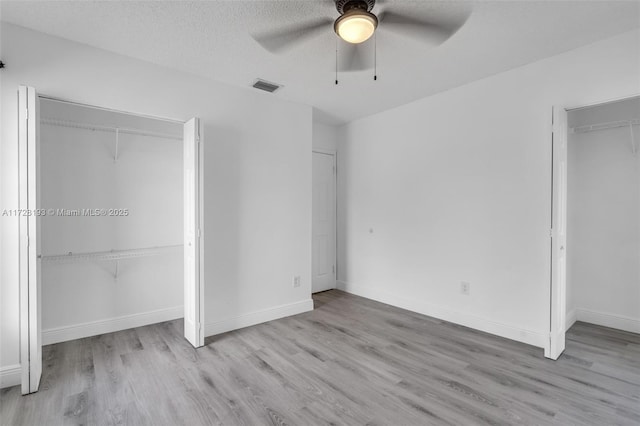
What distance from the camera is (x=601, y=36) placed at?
2559mm

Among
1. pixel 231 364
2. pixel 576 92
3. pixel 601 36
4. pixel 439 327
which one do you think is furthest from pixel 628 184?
pixel 231 364

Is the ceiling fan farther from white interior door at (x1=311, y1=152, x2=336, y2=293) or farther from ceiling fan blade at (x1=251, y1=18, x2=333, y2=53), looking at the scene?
white interior door at (x1=311, y1=152, x2=336, y2=293)

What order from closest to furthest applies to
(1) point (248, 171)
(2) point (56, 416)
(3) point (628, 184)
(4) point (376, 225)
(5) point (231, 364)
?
(2) point (56, 416)
(5) point (231, 364)
(3) point (628, 184)
(1) point (248, 171)
(4) point (376, 225)

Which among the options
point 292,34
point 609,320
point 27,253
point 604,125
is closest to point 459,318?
point 609,320

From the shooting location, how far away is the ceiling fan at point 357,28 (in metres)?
1.90

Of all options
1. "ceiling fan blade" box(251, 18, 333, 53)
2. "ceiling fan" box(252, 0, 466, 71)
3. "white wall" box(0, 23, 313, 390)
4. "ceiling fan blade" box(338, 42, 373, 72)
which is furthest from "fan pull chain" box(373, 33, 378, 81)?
"white wall" box(0, 23, 313, 390)

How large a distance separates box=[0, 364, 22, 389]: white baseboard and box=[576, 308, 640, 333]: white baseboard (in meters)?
5.52

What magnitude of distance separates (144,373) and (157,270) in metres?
1.45

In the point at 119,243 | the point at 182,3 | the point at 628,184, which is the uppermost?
the point at 182,3

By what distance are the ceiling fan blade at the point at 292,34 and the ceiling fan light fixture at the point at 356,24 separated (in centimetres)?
28

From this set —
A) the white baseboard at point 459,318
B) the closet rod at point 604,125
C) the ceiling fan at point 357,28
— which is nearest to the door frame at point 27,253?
the ceiling fan at point 357,28

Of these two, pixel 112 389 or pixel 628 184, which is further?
pixel 628 184

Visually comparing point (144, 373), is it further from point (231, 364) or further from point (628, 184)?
point (628, 184)

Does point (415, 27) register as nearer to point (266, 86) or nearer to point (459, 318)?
point (266, 86)
